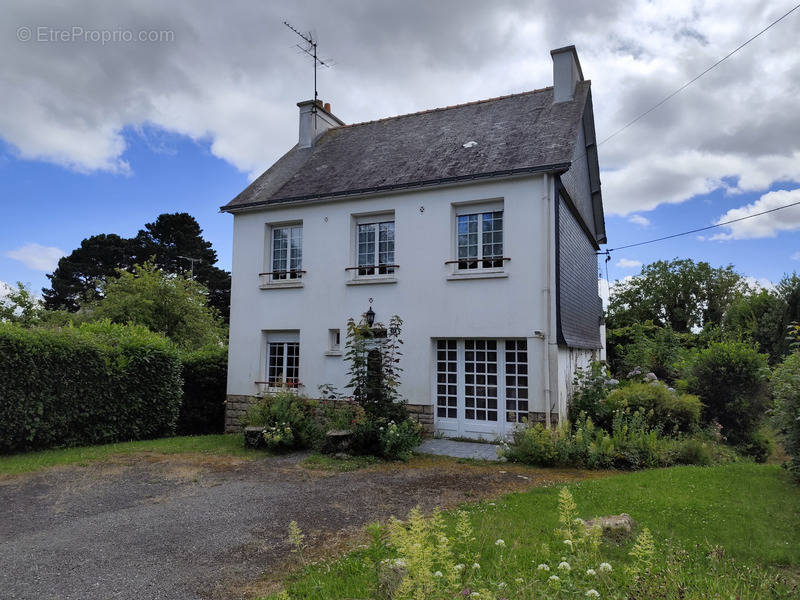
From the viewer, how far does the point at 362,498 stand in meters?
6.48

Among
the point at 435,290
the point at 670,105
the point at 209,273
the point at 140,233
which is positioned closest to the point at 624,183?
the point at 670,105

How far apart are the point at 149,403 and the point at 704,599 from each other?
12208mm

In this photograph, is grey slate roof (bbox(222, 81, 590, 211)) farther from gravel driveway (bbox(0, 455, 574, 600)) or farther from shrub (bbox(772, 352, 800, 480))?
gravel driveway (bbox(0, 455, 574, 600))

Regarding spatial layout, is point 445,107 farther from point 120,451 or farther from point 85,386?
point 120,451

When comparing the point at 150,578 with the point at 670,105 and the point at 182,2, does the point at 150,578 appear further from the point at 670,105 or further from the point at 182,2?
the point at 670,105

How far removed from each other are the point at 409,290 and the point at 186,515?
652 cm

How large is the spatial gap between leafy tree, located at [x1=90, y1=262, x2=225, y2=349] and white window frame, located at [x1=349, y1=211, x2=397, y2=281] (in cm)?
965

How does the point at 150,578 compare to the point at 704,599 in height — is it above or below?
below

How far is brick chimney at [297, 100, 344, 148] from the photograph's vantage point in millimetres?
15305

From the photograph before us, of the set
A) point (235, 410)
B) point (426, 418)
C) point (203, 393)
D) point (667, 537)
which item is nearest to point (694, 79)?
point (426, 418)

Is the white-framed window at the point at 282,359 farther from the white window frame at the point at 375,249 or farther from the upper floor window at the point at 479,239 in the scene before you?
the upper floor window at the point at 479,239

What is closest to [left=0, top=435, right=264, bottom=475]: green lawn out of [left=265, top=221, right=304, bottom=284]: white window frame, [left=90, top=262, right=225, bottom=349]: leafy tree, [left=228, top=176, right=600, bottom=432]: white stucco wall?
[left=228, top=176, right=600, bottom=432]: white stucco wall

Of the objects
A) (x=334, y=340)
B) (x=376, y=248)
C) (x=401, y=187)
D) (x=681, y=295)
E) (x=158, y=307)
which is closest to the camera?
(x=401, y=187)

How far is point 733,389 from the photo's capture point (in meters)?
11.8
